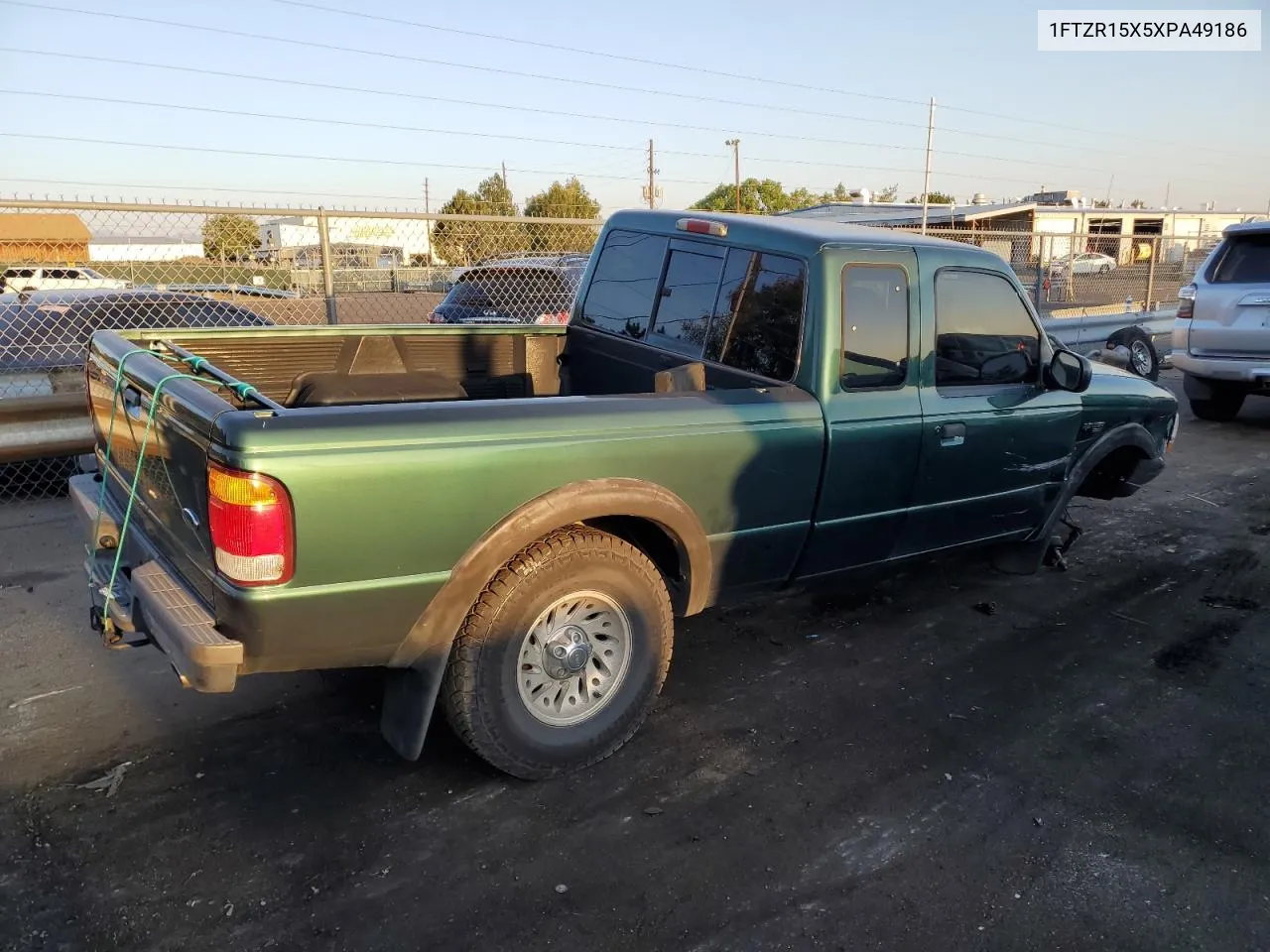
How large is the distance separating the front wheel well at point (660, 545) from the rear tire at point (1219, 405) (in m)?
8.90

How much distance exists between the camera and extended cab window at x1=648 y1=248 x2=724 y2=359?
425cm

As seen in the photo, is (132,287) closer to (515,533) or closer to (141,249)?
(141,249)

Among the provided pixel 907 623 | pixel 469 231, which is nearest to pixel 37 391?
pixel 469 231

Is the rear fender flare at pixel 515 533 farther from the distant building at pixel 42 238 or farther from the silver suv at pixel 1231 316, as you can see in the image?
the silver suv at pixel 1231 316

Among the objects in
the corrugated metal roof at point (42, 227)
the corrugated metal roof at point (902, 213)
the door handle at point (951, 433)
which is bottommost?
the door handle at point (951, 433)

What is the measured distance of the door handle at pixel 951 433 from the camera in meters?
4.12

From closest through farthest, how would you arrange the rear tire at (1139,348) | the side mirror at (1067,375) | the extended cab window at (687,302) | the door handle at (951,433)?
1. the door handle at (951,433)
2. the extended cab window at (687,302)
3. the side mirror at (1067,375)
4. the rear tire at (1139,348)

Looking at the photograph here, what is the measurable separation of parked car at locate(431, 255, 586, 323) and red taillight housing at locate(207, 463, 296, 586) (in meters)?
6.88

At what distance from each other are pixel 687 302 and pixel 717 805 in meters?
2.27

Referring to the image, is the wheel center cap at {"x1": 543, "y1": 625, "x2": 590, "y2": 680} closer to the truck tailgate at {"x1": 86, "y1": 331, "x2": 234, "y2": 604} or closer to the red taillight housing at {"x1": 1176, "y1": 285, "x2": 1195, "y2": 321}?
the truck tailgate at {"x1": 86, "y1": 331, "x2": 234, "y2": 604}

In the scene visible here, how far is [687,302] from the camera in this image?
4.38 metres

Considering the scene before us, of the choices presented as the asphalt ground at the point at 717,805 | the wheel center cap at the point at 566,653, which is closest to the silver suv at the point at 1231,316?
the asphalt ground at the point at 717,805

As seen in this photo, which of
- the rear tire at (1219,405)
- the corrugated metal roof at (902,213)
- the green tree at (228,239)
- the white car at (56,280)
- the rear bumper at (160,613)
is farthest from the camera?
the corrugated metal roof at (902,213)

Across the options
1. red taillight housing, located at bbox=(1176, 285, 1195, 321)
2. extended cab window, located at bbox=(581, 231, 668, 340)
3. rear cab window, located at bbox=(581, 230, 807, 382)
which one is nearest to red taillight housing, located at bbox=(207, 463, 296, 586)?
rear cab window, located at bbox=(581, 230, 807, 382)
